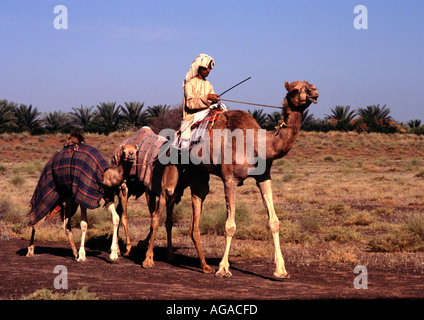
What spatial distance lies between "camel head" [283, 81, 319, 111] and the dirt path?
7.82ft

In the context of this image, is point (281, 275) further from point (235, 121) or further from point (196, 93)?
point (196, 93)

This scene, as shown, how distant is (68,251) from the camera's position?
11.7 meters

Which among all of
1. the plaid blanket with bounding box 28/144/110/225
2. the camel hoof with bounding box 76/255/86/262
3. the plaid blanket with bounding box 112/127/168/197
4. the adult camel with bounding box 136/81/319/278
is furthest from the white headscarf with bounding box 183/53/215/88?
the camel hoof with bounding box 76/255/86/262

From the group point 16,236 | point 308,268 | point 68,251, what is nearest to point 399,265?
point 308,268

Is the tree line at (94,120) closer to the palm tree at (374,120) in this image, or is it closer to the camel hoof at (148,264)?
the palm tree at (374,120)

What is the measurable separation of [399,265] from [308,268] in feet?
5.00

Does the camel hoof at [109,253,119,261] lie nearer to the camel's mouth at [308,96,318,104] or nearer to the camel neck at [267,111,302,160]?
the camel neck at [267,111,302,160]

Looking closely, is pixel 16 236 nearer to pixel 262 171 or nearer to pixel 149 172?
pixel 149 172

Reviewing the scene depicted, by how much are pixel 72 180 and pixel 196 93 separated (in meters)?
2.59

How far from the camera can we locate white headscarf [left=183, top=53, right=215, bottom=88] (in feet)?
31.3

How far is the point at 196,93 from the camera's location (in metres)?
9.51

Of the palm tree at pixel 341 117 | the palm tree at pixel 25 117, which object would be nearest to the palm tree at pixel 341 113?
the palm tree at pixel 341 117

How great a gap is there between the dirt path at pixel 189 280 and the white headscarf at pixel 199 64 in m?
3.05

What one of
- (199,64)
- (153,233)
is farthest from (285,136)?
(153,233)
